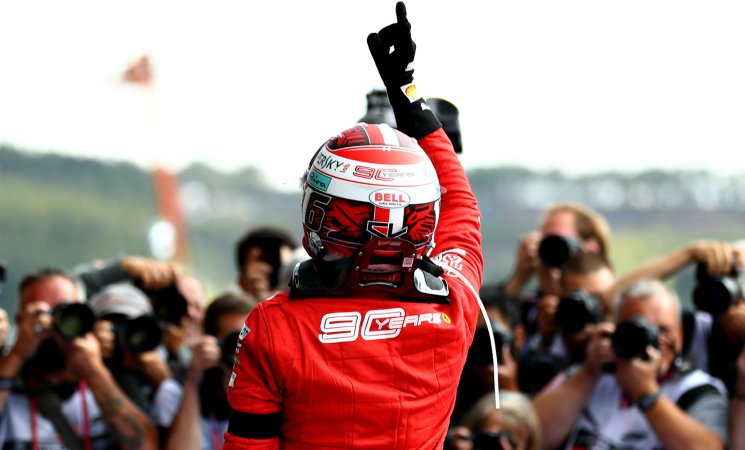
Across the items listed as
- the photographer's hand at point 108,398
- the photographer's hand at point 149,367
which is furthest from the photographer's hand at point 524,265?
the photographer's hand at point 108,398

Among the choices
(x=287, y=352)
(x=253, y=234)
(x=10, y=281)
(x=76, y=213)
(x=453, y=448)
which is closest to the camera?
(x=287, y=352)

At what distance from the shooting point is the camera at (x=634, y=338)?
4.26 metres

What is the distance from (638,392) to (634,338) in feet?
0.63

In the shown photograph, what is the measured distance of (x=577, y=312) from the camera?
471 cm

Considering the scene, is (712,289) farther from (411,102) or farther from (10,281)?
(10,281)

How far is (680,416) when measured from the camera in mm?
4203

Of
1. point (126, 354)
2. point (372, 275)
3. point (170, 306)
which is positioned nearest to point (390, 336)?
point (372, 275)

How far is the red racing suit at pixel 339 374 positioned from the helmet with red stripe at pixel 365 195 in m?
0.14

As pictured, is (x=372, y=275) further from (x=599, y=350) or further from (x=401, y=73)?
(x=599, y=350)

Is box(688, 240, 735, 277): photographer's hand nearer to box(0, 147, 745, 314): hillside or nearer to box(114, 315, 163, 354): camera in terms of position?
box(114, 315, 163, 354): camera

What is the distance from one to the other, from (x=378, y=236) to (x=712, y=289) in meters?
2.43

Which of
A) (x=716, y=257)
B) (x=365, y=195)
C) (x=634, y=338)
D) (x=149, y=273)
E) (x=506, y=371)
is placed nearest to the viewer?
(x=365, y=195)

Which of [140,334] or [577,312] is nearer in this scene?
[140,334]

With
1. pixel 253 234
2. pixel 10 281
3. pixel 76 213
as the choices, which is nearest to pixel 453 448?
pixel 253 234
